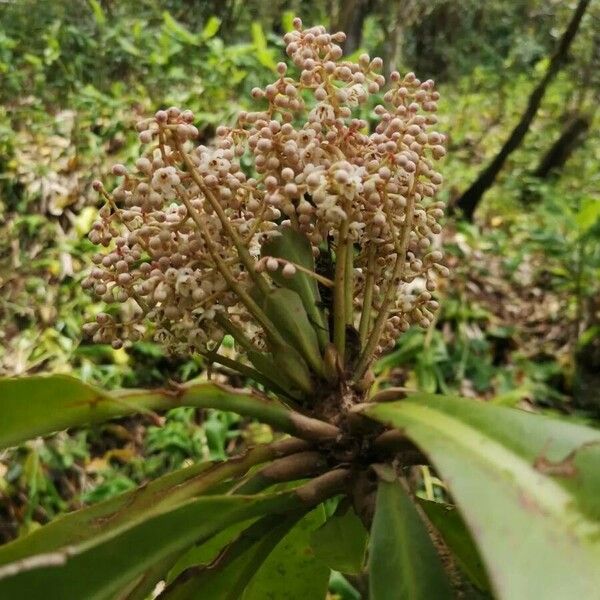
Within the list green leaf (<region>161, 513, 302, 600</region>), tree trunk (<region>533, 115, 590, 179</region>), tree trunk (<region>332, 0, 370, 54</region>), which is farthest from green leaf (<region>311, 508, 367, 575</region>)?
tree trunk (<region>533, 115, 590, 179</region>)

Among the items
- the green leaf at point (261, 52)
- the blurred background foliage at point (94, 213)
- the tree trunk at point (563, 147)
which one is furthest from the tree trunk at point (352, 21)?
the tree trunk at point (563, 147)

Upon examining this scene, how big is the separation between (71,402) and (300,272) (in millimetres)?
183

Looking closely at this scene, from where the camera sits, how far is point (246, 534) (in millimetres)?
515

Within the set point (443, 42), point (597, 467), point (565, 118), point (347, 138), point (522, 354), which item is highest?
point (443, 42)

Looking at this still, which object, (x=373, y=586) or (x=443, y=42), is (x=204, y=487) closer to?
(x=373, y=586)

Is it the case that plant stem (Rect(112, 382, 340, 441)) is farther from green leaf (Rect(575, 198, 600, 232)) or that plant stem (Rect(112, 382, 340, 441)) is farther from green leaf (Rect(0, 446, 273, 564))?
green leaf (Rect(575, 198, 600, 232))

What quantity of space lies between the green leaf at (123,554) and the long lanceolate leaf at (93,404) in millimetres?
55

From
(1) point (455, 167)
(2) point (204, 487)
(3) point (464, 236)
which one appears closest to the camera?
(2) point (204, 487)

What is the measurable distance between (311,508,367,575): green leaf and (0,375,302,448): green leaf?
10 centimetres

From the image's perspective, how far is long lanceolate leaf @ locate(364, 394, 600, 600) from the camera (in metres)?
0.32

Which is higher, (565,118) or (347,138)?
(565,118)

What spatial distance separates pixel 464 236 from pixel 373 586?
2.40 meters

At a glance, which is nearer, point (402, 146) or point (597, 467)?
point (597, 467)

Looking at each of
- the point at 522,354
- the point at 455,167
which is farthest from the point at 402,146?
the point at 455,167
